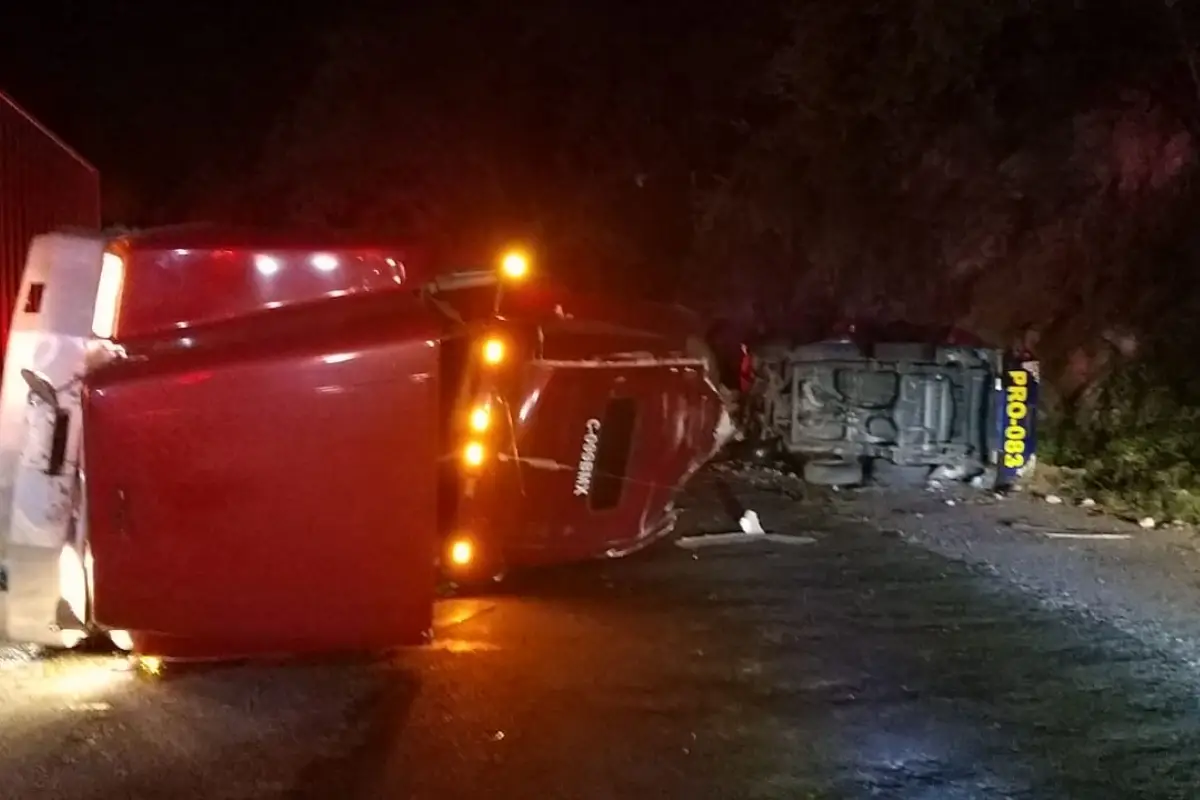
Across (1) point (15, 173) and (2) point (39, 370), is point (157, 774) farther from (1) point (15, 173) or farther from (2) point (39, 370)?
(1) point (15, 173)

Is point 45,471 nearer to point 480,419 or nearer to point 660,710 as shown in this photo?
point 480,419

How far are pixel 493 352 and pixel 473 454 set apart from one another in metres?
0.47

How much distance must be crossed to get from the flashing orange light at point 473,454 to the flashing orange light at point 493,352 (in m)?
0.38

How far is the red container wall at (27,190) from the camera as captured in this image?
8.08 metres

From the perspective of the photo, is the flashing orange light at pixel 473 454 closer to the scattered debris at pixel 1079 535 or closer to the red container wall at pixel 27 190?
the red container wall at pixel 27 190

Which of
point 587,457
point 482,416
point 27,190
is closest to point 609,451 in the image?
point 587,457

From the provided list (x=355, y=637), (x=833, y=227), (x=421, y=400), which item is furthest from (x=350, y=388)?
(x=833, y=227)

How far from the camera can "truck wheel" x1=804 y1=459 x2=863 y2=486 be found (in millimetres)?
10211

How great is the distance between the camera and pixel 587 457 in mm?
7043

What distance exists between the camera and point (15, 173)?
328 inches

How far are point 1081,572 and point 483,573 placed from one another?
10.8 feet

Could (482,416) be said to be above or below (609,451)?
above

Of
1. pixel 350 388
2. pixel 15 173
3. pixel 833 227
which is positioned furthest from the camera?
pixel 833 227

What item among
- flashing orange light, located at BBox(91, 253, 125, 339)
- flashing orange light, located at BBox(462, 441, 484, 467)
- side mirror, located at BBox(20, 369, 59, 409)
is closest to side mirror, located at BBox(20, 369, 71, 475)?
side mirror, located at BBox(20, 369, 59, 409)
